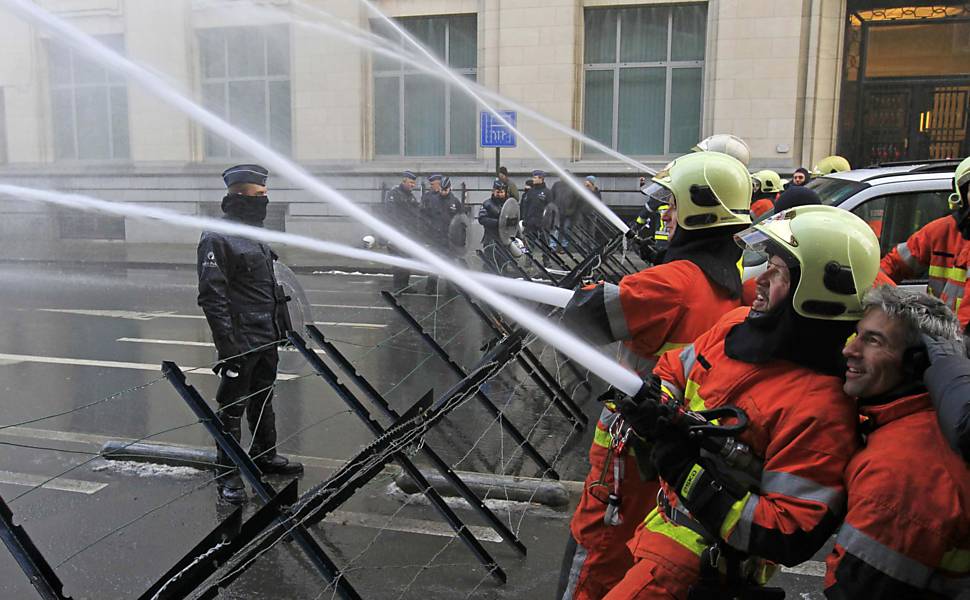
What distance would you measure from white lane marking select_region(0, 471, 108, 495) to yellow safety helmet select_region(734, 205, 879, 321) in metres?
4.70

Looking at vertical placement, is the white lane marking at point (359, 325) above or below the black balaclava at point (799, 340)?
below

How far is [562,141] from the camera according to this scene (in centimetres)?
1912

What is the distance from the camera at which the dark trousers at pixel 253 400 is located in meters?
5.27

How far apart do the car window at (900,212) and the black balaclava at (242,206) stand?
15.2ft

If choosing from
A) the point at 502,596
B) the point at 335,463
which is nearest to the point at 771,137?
the point at 335,463

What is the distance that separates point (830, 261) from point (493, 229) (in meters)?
9.66

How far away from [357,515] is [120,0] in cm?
701

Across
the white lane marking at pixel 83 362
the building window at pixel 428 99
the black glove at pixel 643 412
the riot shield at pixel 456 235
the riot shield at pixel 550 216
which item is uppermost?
the building window at pixel 428 99

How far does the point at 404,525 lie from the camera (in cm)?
483

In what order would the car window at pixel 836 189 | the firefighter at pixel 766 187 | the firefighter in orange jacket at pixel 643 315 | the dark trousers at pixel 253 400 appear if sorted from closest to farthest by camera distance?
the firefighter in orange jacket at pixel 643 315 < the dark trousers at pixel 253 400 < the car window at pixel 836 189 < the firefighter at pixel 766 187

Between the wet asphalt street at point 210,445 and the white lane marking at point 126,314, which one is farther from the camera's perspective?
the white lane marking at point 126,314

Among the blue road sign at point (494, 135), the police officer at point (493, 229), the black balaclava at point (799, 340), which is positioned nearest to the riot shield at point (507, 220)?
the police officer at point (493, 229)

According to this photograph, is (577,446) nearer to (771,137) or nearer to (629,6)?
(771,137)

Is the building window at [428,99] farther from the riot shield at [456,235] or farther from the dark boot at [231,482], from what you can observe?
the dark boot at [231,482]
